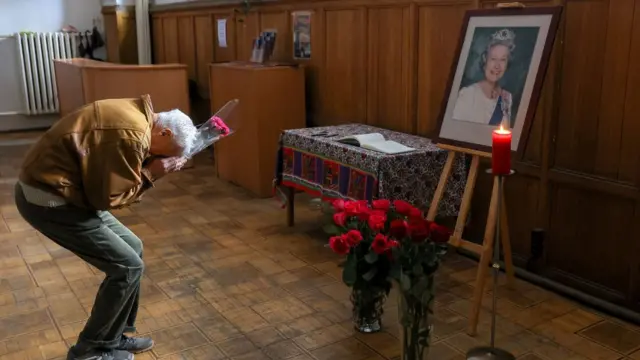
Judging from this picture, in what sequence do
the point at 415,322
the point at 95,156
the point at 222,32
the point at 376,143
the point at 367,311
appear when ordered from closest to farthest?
the point at 95,156 < the point at 415,322 < the point at 367,311 < the point at 376,143 < the point at 222,32

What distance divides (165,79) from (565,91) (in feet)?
12.5

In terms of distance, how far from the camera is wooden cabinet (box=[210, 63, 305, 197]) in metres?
4.79

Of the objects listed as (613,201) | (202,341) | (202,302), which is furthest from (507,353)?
(202,302)

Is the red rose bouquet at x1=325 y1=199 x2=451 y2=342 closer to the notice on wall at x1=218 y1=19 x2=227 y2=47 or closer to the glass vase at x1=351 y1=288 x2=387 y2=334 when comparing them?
the glass vase at x1=351 y1=288 x2=387 y2=334

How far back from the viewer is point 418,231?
2.30 m

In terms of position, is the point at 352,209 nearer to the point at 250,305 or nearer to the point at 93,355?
the point at 250,305

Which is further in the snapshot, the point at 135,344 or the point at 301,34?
the point at 301,34

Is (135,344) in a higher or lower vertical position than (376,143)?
lower

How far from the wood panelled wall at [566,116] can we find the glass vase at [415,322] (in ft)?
3.83

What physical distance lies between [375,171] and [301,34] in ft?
6.90

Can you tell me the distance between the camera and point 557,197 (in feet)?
10.5

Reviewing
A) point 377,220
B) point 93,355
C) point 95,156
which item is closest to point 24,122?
point 93,355

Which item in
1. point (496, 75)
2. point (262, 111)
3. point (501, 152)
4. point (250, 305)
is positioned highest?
point (496, 75)

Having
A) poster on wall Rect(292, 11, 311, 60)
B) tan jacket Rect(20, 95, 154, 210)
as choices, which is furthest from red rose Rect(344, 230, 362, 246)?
poster on wall Rect(292, 11, 311, 60)
